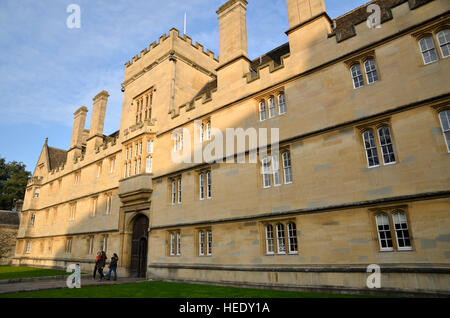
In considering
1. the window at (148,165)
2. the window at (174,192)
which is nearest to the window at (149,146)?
the window at (148,165)

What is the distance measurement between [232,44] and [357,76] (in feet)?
26.1

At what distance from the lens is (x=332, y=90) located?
11.9 metres

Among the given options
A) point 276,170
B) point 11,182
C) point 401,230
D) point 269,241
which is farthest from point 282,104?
point 11,182

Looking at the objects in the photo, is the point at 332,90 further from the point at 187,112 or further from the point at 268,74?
the point at 187,112

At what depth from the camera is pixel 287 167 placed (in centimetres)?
1262

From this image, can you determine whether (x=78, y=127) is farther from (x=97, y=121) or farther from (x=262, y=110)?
(x=262, y=110)

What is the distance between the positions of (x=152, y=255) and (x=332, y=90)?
46.3 ft

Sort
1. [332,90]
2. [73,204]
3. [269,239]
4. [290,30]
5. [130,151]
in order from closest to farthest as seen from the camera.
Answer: [332,90], [269,239], [290,30], [130,151], [73,204]

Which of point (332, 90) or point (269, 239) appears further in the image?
point (269, 239)

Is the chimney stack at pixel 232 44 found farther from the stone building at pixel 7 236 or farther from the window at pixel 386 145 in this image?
the stone building at pixel 7 236

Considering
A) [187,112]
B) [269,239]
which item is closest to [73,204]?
[187,112]

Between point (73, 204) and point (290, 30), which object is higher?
point (290, 30)
